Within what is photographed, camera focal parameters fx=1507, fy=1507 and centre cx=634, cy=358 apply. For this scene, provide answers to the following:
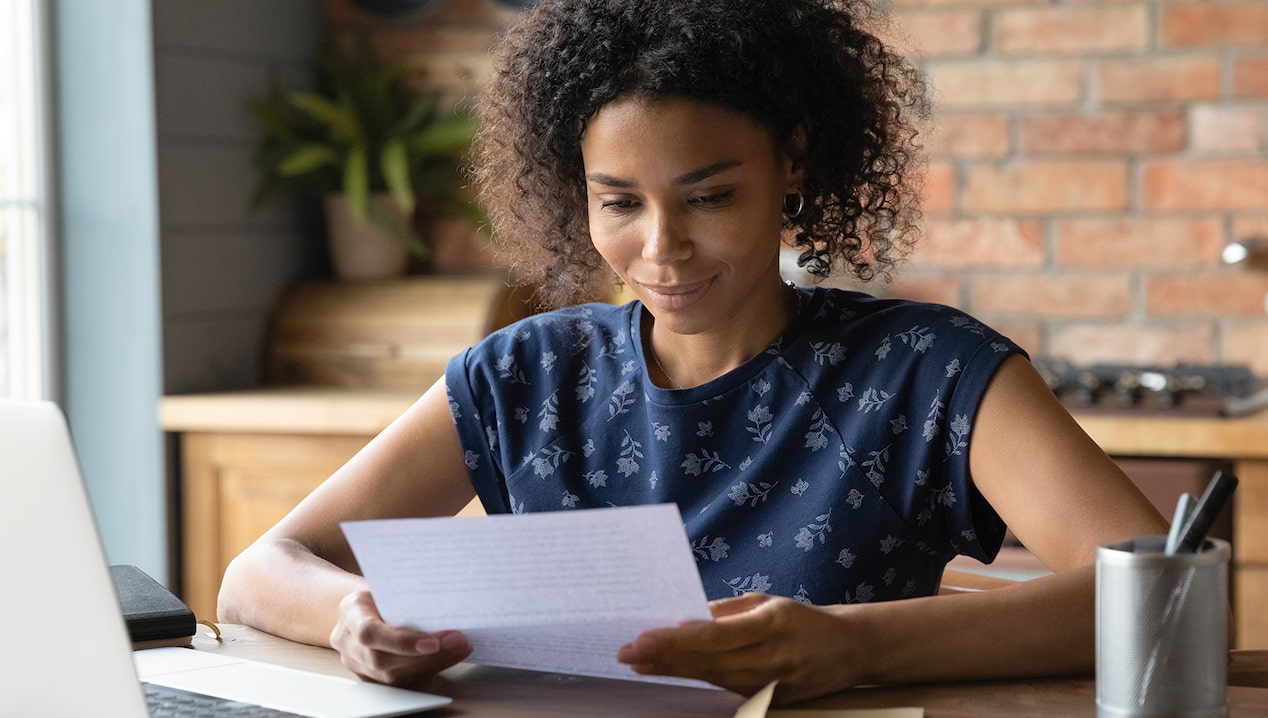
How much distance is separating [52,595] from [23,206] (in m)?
2.11

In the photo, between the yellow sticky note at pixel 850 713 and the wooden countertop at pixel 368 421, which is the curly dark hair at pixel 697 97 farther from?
the wooden countertop at pixel 368 421

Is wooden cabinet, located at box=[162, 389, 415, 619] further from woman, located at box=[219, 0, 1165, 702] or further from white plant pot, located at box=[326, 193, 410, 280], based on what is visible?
woman, located at box=[219, 0, 1165, 702]

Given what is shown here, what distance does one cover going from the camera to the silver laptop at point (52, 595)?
0.93 m

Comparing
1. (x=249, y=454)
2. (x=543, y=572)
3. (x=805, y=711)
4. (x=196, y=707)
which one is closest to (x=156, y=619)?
(x=196, y=707)

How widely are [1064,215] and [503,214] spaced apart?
138cm

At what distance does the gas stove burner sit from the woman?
876 millimetres

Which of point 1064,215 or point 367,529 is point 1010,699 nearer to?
point 367,529

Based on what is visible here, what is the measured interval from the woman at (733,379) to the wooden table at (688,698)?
0.08 meters

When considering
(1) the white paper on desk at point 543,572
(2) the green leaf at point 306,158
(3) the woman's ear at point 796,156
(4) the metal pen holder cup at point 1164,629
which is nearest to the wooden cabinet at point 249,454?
(2) the green leaf at point 306,158

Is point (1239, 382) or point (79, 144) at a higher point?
point (79, 144)

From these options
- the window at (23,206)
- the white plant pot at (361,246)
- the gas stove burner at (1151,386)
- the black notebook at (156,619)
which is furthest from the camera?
the white plant pot at (361,246)

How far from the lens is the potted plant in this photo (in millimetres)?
2988

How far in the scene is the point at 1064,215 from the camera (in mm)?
2789

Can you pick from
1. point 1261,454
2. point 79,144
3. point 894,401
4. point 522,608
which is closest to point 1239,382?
point 1261,454
